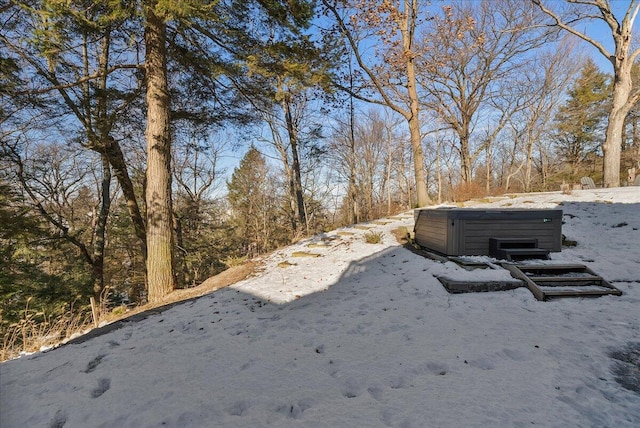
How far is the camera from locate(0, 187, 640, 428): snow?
1.58 metres

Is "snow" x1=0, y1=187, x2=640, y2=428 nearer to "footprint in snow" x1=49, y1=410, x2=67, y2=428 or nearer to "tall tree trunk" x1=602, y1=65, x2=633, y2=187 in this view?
"footprint in snow" x1=49, y1=410, x2=67, y2=428

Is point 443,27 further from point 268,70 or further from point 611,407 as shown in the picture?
point 611,407

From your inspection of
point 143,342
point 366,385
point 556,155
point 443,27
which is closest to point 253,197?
point 443,27

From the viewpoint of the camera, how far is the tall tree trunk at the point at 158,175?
489 centimetres

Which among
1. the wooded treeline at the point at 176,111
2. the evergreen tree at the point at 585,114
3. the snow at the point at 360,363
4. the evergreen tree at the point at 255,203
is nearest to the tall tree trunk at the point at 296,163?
the wooded treeline at the point at 176,111

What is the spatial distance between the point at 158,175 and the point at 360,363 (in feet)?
15.4

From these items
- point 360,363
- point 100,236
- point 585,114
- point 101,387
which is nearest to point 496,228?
point 360,363

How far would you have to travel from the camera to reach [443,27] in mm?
12055

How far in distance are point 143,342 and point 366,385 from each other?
232cm

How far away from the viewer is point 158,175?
497cm

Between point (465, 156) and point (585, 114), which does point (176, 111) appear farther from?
point (585, 114)

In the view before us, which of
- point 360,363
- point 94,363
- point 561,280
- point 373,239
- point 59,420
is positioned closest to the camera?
point 59,420

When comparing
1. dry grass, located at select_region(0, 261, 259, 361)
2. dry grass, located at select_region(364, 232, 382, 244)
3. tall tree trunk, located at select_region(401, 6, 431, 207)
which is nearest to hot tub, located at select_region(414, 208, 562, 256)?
dry grass, located at select_region(364, 232, 382, 244)

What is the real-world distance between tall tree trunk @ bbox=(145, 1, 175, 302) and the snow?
4.46 ft
